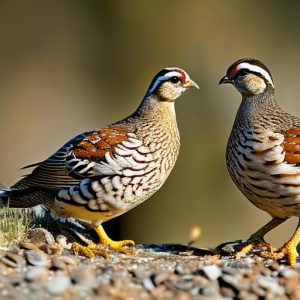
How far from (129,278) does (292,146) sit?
2.72 m

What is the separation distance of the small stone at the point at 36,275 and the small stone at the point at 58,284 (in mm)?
96

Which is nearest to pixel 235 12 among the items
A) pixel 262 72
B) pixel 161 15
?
pixel 161 15

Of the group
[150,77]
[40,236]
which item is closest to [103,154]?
[40,236]

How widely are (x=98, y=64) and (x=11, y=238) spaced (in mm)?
17691

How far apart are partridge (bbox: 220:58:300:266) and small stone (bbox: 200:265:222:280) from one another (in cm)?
159

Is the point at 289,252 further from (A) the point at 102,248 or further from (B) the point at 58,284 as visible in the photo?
(B) the point at 58,284

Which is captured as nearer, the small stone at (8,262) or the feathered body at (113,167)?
the small stone at (8,262)

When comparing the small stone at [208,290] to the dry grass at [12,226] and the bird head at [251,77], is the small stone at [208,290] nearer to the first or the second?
the dry grass at [12,226]

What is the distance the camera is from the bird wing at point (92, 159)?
378 inches

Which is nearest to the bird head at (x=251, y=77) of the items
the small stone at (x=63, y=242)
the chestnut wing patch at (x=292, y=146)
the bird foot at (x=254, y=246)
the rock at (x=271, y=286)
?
the chestnut wing patch at (x=292, y=146)

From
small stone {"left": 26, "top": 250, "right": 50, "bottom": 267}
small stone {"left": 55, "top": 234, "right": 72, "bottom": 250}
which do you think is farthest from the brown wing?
small stone {"left": 26, "top": 250, "right": 50, "bottom": 267}

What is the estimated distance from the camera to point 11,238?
360 inches

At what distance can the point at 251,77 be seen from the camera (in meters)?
10.3

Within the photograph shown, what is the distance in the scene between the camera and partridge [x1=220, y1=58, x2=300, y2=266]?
9.23 m
